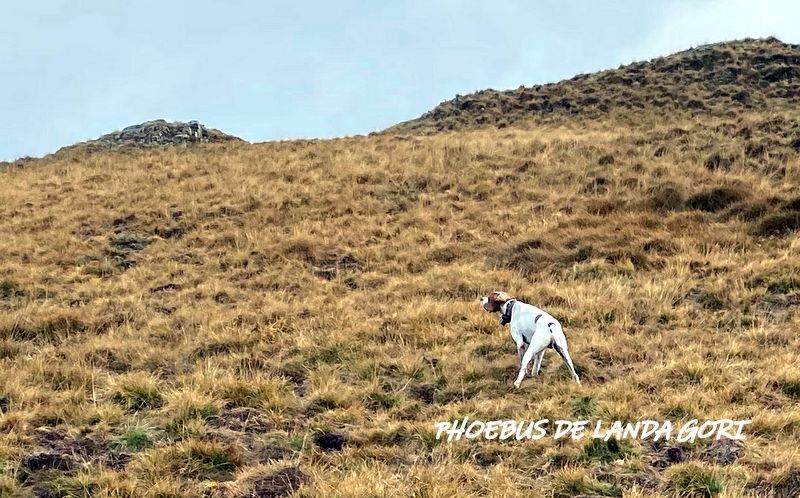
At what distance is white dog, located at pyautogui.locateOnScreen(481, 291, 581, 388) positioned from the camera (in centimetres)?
618

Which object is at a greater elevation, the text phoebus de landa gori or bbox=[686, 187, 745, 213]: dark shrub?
bbox=[686, 187, 745, 213]: dark shrub

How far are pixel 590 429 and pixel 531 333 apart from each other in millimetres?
1281

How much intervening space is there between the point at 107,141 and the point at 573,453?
2893cm

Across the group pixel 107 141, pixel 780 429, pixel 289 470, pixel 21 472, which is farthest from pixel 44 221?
pixel 107 141

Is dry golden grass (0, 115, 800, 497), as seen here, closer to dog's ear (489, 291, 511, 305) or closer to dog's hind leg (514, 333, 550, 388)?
dog's hind leg (514, 333, 550, 388)

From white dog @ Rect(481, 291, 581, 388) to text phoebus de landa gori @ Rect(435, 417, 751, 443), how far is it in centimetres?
79

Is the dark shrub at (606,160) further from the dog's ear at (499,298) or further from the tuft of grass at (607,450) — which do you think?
the tuft of grass at (607,450)

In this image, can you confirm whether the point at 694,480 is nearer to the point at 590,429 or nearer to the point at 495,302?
the point at 590,429

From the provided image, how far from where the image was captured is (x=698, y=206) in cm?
1233

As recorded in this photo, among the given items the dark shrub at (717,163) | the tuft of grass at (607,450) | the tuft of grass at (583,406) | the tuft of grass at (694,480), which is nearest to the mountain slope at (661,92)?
the dark shrub at (717,163)

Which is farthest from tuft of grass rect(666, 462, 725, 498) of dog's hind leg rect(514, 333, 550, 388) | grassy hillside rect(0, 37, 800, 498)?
dog's hind leg rect(514, 333, 550, 388)

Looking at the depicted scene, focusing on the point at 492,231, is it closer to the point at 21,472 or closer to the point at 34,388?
the point at 34,388

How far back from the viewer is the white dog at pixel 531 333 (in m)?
6.18

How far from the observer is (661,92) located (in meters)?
28.1
